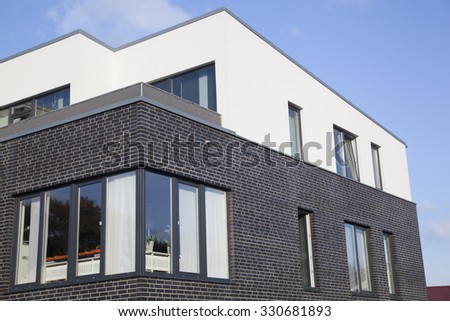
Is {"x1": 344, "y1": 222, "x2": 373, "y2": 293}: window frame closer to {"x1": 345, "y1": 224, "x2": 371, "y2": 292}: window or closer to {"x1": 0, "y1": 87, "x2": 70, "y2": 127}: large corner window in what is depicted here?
{"x1": 345, "y1": 224, "x2": 371, "y2": 292}: window

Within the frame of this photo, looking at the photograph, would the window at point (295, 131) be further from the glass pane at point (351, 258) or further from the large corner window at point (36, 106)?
the large corner window at point (36, 106)

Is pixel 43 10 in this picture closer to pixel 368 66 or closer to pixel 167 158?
pixel 167 158

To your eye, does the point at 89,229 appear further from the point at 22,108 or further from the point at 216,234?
the point at 22,108

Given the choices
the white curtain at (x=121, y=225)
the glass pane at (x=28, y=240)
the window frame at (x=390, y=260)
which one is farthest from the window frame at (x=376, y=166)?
the glass pane at (x=28, y=240)

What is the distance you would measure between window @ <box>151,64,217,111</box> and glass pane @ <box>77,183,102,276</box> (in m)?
3.60

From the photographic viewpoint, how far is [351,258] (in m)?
15.8

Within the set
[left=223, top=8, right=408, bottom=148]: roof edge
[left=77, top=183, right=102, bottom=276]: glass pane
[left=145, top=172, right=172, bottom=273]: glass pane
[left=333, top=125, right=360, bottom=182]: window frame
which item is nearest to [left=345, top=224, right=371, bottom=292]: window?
[left=333, top=125, right=360, bottom=182]: window frame

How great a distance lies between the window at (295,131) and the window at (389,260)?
4.91 m

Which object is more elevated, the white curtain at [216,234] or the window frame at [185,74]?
the window frame at [185,74]

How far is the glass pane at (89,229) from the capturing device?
10.2m

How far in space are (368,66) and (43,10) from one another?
722 cm

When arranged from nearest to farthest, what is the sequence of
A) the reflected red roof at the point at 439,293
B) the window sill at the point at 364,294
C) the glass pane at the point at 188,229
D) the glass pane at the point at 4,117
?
the glass pane at the point at 188,229, the window sill at the point at 364,294, the glass pane at the point at 4,117, the reflected red roof at the point at 439,293

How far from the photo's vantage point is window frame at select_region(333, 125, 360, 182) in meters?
17.1
